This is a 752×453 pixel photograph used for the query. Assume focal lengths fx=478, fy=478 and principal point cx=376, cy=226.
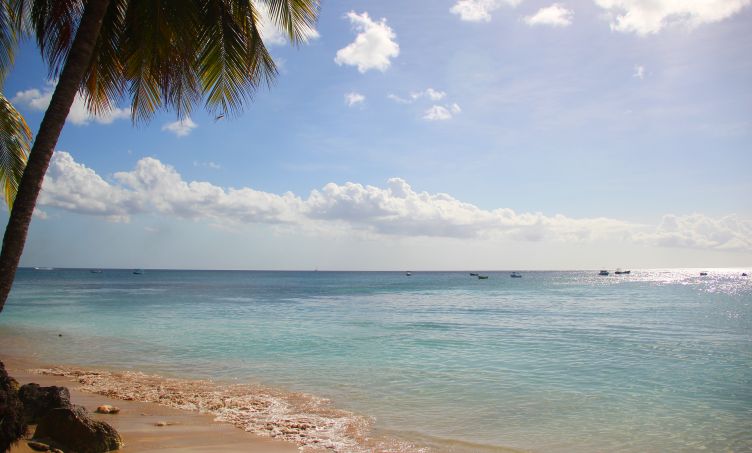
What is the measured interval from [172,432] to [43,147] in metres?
4.29

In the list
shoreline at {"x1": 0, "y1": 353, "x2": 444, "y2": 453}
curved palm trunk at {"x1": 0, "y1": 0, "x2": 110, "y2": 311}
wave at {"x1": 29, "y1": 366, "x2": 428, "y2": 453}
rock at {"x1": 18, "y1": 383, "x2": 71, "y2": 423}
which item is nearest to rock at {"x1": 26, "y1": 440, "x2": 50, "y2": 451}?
shoreline at {"x1": 0, "y1": 353, "x2": 444, "y2": 453}

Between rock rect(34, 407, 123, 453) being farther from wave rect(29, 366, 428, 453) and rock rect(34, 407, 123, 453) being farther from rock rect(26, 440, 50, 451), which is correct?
wave rect(29, 366, 428, 453)

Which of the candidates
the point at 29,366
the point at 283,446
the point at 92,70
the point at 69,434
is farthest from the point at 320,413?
the point at 29,366

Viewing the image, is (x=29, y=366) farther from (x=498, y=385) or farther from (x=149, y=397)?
(x=498, y=385)

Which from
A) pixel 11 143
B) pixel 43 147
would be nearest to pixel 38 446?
pixel 43 147

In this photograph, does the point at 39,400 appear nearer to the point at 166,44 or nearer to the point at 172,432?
the point at 172,432

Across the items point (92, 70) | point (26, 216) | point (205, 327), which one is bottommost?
point (205, 327)

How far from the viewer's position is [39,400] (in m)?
6.47

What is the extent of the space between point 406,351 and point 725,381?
8.73 metres

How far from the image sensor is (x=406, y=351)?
52.6ft

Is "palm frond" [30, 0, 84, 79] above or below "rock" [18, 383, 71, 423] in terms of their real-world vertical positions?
above

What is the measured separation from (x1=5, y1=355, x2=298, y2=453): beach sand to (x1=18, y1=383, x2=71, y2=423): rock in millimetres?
940

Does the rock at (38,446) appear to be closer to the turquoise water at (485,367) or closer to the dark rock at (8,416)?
the dark rock at (8,416)

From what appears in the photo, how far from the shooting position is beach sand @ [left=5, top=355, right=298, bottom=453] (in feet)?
20.8
